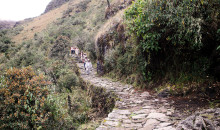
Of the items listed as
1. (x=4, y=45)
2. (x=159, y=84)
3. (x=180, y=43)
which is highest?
(x=4, y=45)

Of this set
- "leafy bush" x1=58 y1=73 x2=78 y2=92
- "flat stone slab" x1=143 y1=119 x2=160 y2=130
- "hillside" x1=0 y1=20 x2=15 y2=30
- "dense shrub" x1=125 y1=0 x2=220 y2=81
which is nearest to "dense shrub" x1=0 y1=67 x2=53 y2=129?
"flat stone slab" x1=143 y1=119 x2=160 y2=130

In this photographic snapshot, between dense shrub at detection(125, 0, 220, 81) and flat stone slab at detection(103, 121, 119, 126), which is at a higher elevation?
dense shrub at detection(125, 0, 220, 81)

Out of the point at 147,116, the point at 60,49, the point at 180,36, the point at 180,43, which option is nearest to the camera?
the point at 147,116

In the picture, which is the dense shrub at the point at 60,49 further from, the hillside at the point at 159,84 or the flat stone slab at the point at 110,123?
the flat stone slab at the point at 110,123

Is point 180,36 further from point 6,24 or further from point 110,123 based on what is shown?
point 6,24

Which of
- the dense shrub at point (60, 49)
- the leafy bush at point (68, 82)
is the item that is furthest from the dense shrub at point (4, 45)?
the leafy bush at point (68, 82)

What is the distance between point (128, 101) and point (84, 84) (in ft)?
20.7

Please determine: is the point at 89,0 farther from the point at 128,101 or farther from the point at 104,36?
the point at 128,101

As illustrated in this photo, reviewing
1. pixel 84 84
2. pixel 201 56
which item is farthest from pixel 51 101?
pixel 84 84

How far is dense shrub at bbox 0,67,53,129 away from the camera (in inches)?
168

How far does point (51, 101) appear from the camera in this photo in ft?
16.4

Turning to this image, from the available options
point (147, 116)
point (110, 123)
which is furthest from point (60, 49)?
point (147, 116)

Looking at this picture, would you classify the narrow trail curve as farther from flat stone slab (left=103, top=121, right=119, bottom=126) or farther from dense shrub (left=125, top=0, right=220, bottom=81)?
dense shrub (left=125, top=0, right=220, bottom=81)

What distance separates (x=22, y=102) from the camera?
4.51 meters
